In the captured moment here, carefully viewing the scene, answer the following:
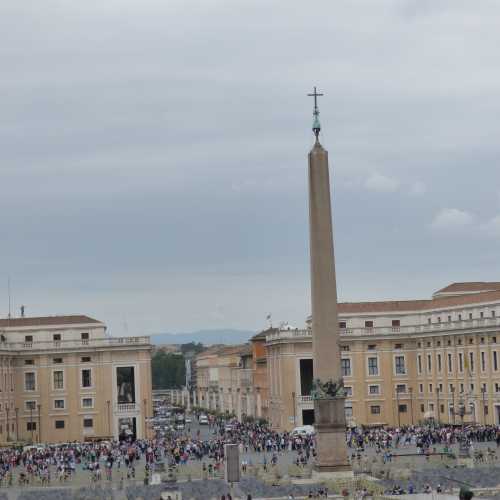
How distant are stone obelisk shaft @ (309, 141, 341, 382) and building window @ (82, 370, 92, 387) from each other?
54.2 m

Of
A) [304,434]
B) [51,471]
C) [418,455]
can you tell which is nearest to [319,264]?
[418,455]

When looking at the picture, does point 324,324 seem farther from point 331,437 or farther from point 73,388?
point 73,388

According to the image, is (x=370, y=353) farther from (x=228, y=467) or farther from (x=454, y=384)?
(x=228, y=467)

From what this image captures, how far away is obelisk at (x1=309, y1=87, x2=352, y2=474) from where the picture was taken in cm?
4669

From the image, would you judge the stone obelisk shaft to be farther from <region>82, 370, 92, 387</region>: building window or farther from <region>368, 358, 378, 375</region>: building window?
<region>368, 358, 378, 375</region>: building window

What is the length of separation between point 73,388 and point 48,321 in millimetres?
5882

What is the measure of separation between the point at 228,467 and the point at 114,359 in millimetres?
55353

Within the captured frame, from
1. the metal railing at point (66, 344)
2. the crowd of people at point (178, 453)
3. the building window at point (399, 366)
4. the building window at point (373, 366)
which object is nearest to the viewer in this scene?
the crowd of people at point (178, 453)

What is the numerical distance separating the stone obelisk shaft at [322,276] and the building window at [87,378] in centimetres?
5419

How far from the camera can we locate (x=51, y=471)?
70812 mm

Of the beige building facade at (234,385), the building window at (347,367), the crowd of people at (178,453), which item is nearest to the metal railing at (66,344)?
the crowd of people at (178,453)

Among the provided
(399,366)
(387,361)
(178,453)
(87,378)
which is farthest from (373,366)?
(178,453)

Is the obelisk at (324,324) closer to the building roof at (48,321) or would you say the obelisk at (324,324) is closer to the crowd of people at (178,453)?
the crowd of people at (178,453)

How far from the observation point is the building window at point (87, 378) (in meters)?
99.7
